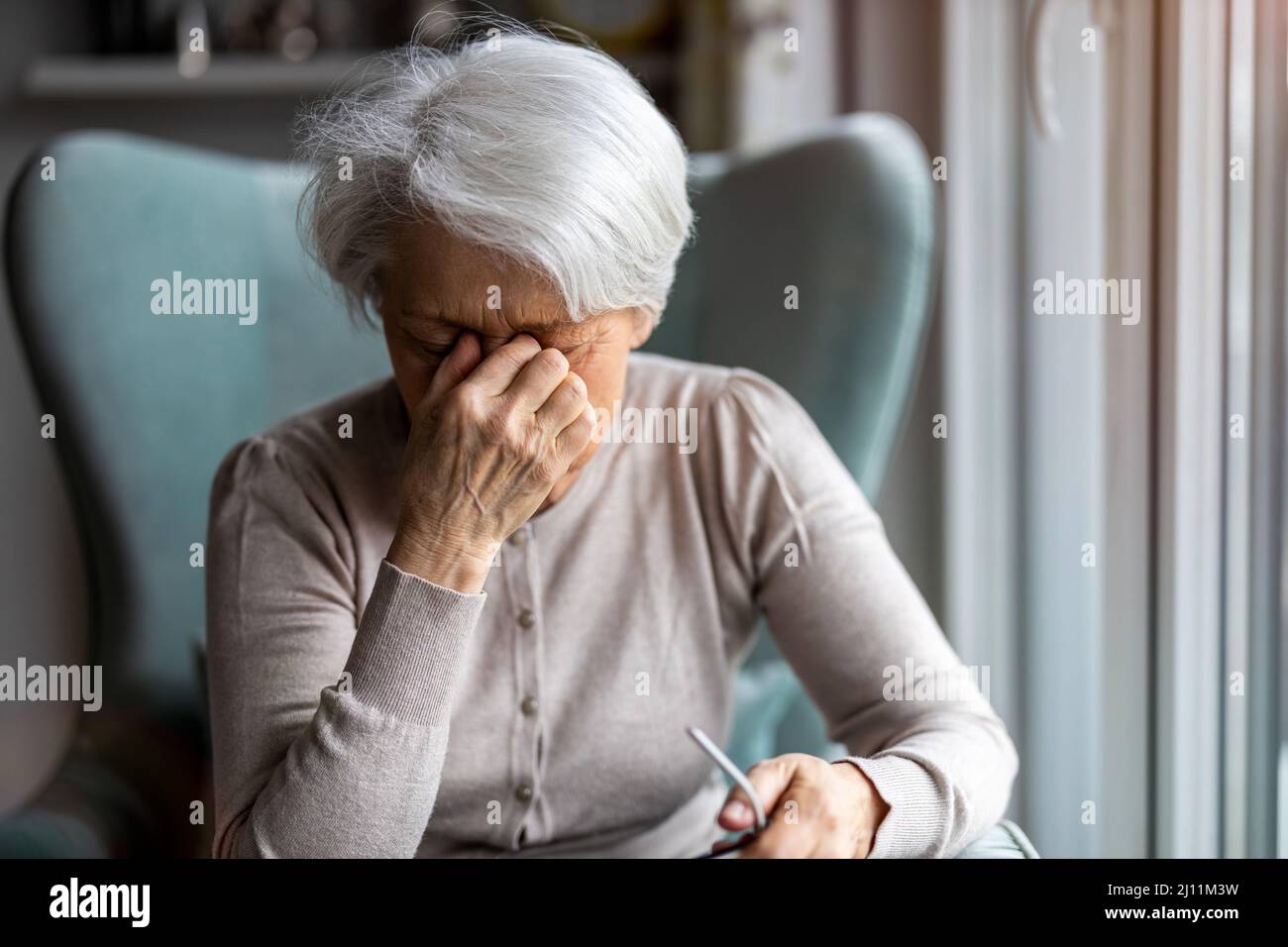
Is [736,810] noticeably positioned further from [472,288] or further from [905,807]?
[472,288]

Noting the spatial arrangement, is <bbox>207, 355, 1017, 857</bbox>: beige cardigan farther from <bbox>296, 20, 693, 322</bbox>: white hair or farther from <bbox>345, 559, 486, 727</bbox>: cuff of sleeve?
<bbox>296, 20, 693, 322</bbox>: white hair

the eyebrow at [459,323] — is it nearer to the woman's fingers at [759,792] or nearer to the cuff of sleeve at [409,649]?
the cuff of sleeve at [409,649]

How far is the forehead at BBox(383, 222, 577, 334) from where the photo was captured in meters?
0.69

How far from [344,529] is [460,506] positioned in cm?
14

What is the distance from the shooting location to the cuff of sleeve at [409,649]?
68 centimetres

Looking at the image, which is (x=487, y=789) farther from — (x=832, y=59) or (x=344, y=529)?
(x=832, y=59)

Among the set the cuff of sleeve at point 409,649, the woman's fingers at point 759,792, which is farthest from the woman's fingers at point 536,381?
the woman's fingers at point 759,792

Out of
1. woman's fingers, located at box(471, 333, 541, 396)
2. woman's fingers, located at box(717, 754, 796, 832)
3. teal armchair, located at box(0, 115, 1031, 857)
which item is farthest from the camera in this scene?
teal armchair, located at box(0, 115, 1031, 857)

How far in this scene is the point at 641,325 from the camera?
31.3 inches

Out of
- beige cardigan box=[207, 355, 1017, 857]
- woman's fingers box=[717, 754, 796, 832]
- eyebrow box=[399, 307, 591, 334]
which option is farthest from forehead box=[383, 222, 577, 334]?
woman's fingers box=[717, 754, 796, 832]

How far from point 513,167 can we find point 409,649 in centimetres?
30

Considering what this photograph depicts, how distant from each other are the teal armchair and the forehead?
423mm

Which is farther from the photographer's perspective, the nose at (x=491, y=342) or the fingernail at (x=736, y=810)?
the nose at (x=491, y=342)
